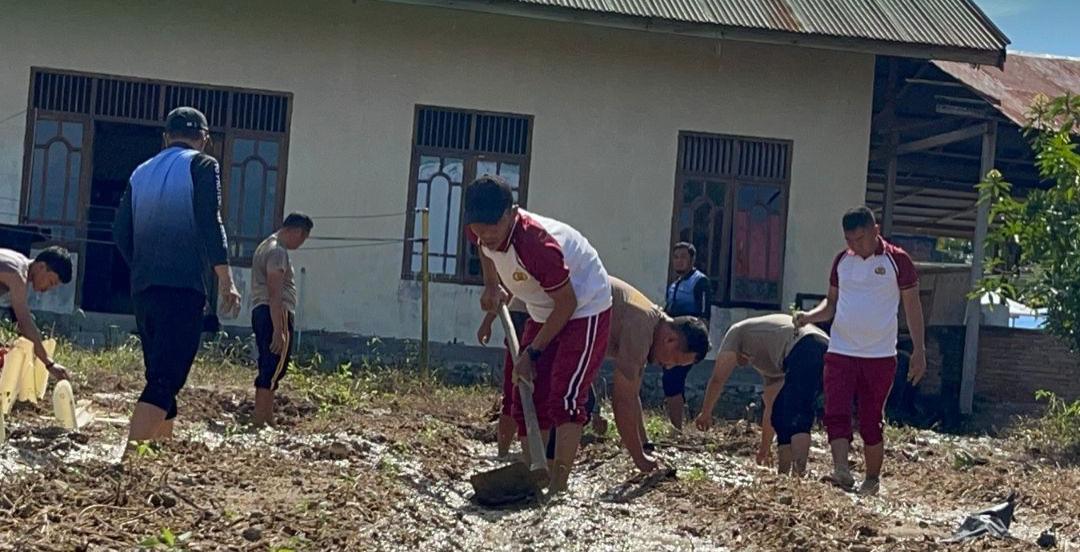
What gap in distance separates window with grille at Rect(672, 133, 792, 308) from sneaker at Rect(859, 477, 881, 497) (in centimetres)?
670

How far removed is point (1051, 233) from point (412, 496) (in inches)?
296

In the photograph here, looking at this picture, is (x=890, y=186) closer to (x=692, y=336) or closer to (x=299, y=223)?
(x=299, y=223)

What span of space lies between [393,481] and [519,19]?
339 inches

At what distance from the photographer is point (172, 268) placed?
6355 mm

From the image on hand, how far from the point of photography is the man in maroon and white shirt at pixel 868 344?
8.02 metres

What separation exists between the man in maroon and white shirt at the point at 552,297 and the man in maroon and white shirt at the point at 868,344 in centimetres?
194

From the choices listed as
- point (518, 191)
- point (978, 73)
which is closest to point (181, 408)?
point (518, 191)

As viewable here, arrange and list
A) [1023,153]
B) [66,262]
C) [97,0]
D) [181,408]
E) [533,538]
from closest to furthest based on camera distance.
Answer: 1. [533,538]
2. [66,262]
3. [181,408]
4. [97,0]
5. [1023,153]

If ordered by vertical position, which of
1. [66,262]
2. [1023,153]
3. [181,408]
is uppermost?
[1023,153]

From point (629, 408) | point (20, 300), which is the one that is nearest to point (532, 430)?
point (629, 408)

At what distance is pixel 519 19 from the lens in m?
14.2

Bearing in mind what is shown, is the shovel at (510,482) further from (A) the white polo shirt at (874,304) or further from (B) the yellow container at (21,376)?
(B) the yellow container at (21,376)

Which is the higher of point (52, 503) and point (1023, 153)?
point (1023, 153)

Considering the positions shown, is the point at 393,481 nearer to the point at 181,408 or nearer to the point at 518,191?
the point at 181,408
